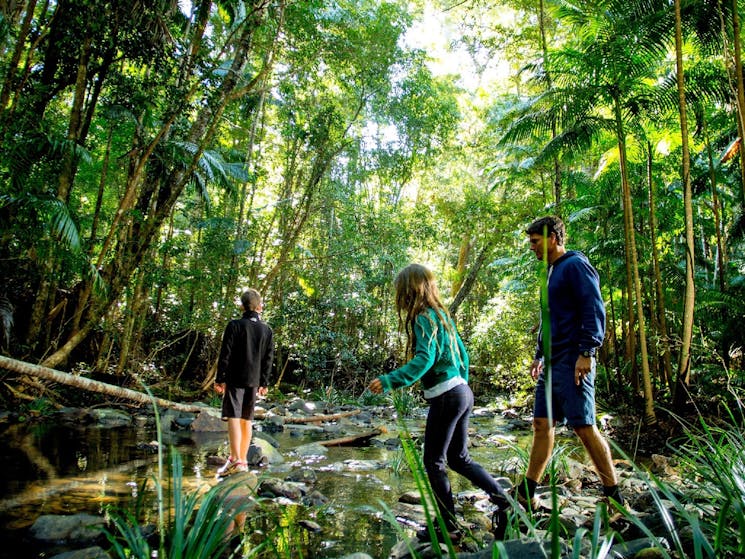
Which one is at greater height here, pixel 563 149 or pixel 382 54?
pixel 382 54

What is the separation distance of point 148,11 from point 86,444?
6.35 m

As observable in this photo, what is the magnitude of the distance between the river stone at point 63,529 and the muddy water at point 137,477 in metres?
0.07

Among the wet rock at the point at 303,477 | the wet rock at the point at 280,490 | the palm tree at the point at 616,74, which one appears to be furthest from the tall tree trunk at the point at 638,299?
the wet rock at the point at 280,490

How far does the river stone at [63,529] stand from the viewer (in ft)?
9.33

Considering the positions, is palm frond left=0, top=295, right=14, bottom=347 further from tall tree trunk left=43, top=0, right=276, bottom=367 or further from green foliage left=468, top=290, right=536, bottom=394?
green foliage left=468, top=290, right=536, bottom=394

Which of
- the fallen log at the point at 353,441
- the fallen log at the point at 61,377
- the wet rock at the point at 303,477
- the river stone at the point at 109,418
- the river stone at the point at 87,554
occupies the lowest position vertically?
the fallen log at the point at 353,441

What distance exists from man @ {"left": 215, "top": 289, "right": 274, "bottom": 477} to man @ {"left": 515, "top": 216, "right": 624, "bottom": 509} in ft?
9.50

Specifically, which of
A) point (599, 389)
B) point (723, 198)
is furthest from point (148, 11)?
point (723, 198)

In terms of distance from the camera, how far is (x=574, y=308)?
127 inches

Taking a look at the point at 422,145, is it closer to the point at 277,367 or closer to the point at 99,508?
the point at 277,367

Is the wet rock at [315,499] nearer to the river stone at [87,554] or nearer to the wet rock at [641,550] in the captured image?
the river stone at [87,554]

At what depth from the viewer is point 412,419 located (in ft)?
37.9

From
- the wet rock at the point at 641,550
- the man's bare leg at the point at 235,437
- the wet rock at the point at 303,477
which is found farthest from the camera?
the man's bare leg at the point at 235,437

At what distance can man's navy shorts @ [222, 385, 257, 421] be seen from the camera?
4.95 m
